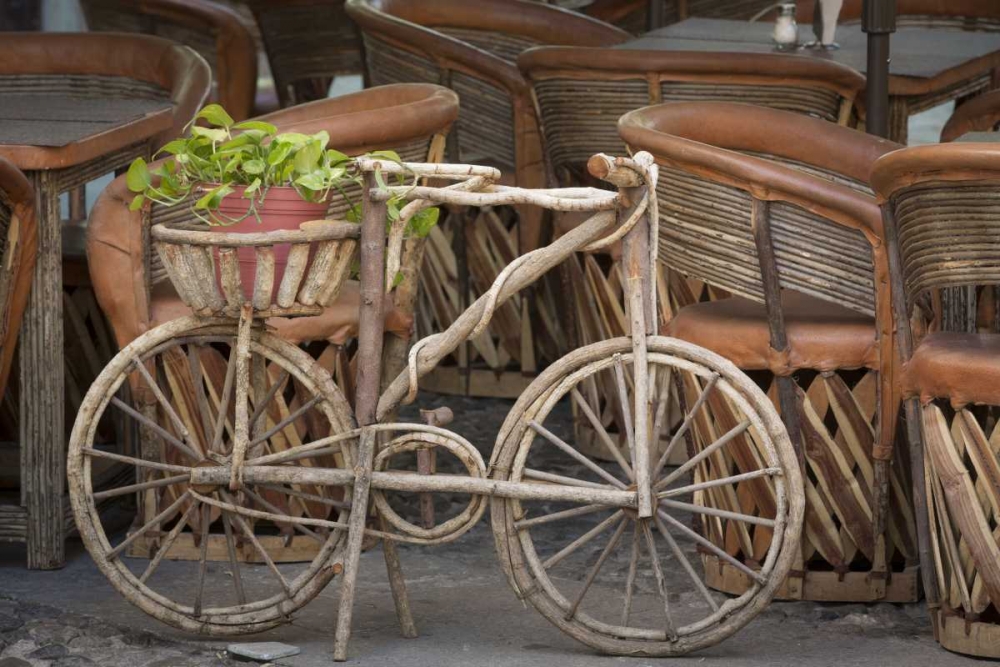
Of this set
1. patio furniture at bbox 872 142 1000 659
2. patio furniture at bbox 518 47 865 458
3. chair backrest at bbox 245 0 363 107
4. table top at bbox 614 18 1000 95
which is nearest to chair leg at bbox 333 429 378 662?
patio furniture at bbox 872 142 1000 659

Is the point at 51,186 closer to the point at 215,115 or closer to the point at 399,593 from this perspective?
the point at 215,115

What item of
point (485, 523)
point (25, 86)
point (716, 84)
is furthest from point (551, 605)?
point (25, 86)

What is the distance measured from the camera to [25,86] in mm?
4895

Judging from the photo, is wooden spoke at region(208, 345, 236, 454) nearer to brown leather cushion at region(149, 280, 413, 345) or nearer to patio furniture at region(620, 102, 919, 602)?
brown leather cushion at region(149, 280, 413, 345)

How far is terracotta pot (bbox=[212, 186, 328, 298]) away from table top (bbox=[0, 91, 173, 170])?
22.4 inches

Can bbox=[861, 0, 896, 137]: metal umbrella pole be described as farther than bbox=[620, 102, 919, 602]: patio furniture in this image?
Yes

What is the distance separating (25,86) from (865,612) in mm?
2799

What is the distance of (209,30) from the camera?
6480 millimetres

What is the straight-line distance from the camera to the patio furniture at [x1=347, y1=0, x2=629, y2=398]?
5.08 metres

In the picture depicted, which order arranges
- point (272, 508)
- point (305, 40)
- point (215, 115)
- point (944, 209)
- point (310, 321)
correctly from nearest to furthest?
point (944, 209) < point (215, 115) < point (272, 508) < point (310, 321) < point (305, 40)

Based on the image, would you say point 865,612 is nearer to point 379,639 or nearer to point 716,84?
point 379,639

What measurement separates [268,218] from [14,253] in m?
0.68

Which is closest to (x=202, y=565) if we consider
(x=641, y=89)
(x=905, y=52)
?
(x=641, y=89)

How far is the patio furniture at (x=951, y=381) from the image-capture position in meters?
3.05
